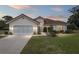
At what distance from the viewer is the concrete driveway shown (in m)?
13.9

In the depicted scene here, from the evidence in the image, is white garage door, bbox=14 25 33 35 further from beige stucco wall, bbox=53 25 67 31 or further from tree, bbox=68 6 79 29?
tree, bbox=68 6 79 29

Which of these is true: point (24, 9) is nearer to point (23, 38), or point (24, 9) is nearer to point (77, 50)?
point (23, 38)

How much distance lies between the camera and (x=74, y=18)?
45.6 feet

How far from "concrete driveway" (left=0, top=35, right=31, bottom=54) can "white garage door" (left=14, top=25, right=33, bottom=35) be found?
135mm

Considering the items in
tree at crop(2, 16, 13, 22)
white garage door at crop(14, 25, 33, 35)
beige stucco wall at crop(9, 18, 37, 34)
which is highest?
tree at crop(2, 16, 13, 22)

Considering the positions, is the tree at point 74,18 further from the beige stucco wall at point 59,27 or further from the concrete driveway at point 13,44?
the concrete driveway at point 13,44

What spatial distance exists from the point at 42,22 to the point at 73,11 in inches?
32.6

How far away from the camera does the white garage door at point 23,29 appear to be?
46.1ft

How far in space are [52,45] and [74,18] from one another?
2.88 ft

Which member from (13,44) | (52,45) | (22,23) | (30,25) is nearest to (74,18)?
(52,45)

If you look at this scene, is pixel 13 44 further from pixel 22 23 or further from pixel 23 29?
pixel 22 23

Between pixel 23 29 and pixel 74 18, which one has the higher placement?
pixel 74 18

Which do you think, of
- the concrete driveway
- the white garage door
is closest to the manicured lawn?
the concrete driveway
